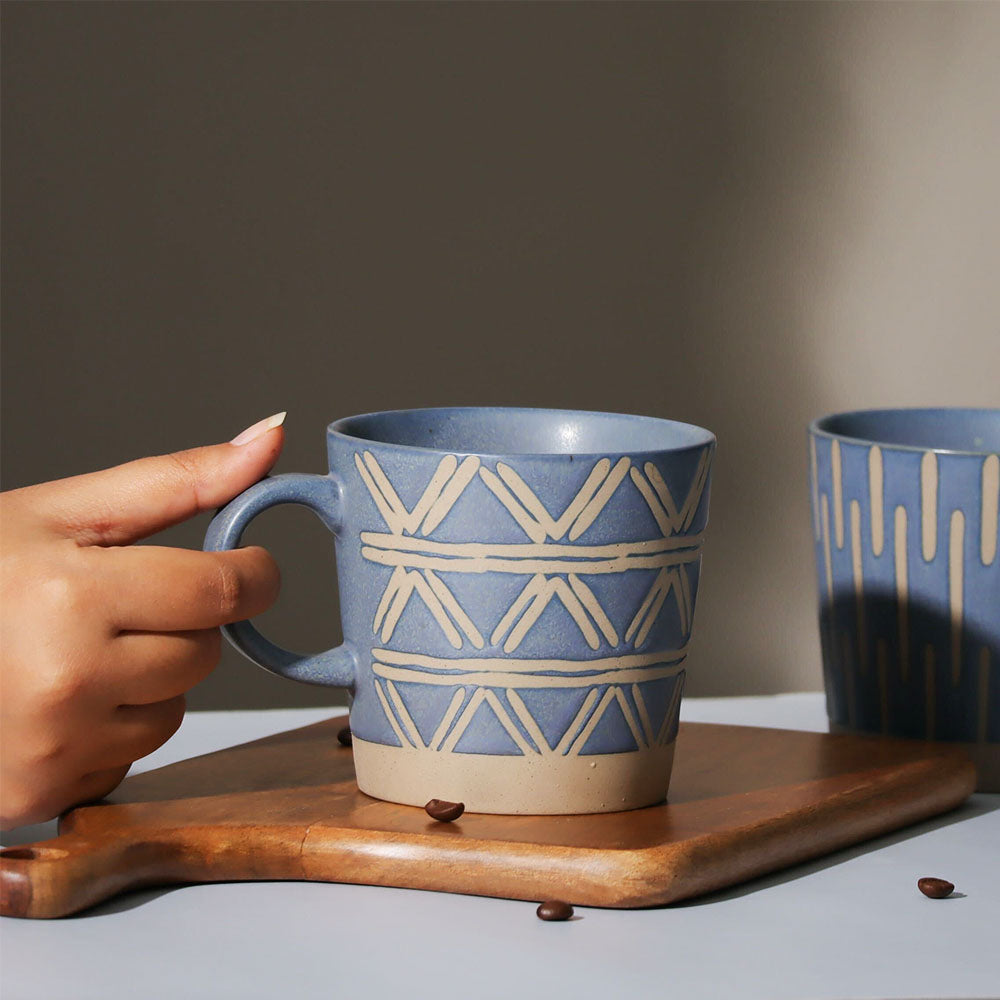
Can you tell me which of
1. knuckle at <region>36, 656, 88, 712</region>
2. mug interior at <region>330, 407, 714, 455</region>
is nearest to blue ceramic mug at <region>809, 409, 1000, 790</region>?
mug interior at <region>330, 407, 714, 455</region>

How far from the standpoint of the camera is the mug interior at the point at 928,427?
0.77m

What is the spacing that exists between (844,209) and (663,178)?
137mm

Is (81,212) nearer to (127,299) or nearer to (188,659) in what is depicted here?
(127,299)

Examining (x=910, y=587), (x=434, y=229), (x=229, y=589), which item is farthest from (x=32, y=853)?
(x=434, y=229)

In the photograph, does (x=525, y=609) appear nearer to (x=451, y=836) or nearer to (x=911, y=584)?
(x=451, y=836)

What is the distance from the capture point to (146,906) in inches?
21.4

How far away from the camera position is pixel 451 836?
0.55 m

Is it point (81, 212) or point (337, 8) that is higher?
point (337, 8)

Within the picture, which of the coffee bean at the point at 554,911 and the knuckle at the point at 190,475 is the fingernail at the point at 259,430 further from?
the coffee bean at the point at 554,911

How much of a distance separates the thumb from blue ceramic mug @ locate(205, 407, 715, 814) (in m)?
0.01

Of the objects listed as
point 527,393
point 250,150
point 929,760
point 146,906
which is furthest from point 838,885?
point 250,150

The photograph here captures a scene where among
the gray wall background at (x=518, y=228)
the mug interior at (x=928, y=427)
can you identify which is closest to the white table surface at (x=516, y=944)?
the mug interior at (x=928, y=427)

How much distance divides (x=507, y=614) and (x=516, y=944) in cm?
12

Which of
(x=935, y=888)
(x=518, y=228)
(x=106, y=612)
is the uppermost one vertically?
(x=518, y=228)
